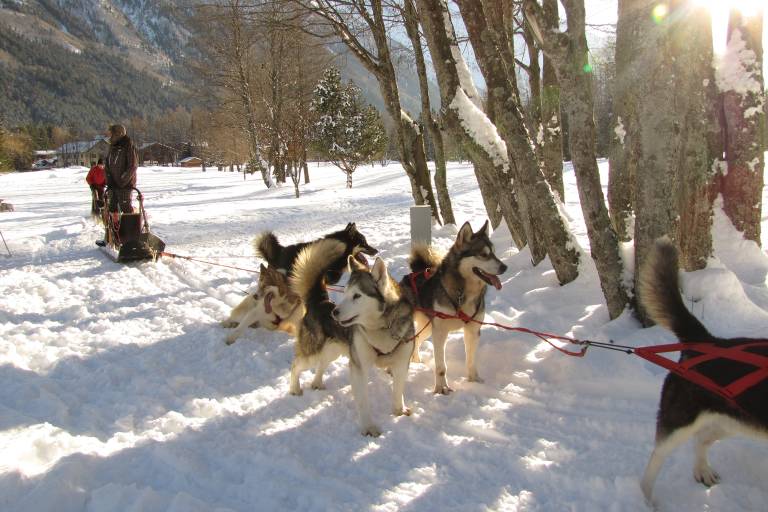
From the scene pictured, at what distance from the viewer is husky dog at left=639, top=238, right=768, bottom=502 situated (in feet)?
7.09

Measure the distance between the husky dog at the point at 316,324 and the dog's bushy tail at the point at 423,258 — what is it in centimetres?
98

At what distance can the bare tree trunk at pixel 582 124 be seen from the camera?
4211 mm

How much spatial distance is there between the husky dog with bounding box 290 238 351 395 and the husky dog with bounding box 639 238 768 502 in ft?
6.80

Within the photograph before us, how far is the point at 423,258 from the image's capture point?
4.75 metres

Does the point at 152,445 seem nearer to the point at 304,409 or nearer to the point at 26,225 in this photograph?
the point at 304,409


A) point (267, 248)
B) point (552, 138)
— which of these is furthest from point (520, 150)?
point (552, 138)

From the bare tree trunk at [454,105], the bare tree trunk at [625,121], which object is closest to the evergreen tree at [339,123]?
the bare tree trunk at [454,105]

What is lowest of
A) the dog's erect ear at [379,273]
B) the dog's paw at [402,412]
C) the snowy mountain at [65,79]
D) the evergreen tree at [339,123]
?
the dog's paw at [402,412]

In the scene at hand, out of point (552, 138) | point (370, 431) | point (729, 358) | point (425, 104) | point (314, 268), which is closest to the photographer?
point (729, 358)

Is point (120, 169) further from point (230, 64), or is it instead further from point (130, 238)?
point (230, 64)

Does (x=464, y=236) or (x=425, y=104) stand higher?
(x=425, y=104)

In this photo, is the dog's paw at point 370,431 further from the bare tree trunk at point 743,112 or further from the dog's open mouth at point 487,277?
the bare tree trunk at point 743,112

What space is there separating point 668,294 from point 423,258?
2504 mm

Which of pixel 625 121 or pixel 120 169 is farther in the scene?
pixel 120 169
